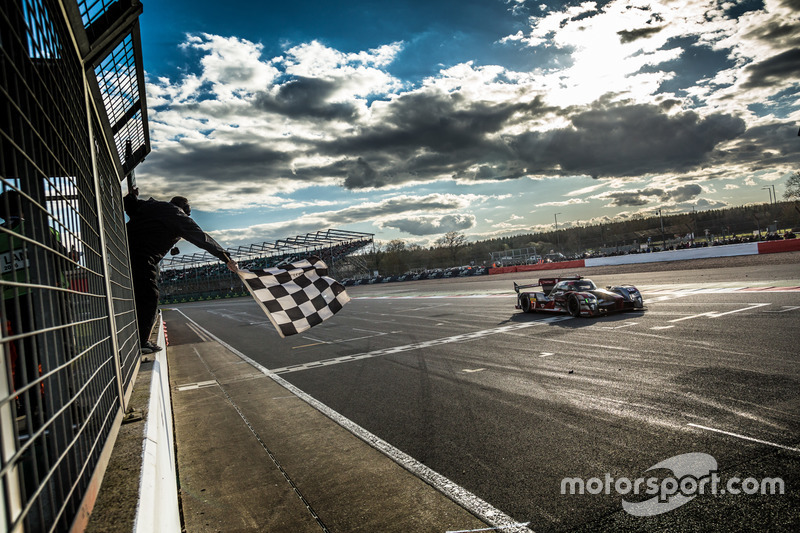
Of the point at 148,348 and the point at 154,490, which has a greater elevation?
the point at 148,348

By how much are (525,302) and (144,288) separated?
10938 mm

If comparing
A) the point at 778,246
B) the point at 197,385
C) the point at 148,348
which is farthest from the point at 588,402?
the point at 778,246

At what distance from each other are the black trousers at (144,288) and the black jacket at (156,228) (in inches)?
2.4

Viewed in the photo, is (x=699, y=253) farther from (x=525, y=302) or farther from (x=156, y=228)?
(x=156, y=228)

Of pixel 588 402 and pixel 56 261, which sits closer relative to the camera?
pixel 56 261

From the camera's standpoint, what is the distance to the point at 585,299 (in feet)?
39.1

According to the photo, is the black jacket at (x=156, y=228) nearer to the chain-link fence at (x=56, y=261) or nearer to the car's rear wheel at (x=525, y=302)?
the chain-link fence at (x=56, y=261)

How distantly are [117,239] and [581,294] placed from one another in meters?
10.6

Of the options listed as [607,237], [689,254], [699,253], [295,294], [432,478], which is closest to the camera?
[432,478]

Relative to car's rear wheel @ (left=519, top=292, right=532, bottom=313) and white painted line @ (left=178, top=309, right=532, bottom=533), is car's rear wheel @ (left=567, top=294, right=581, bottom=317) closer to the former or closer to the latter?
car's rear wheel @ (left=519, top=292, right=532, bottom=313)

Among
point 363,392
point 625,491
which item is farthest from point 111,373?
point 363,392

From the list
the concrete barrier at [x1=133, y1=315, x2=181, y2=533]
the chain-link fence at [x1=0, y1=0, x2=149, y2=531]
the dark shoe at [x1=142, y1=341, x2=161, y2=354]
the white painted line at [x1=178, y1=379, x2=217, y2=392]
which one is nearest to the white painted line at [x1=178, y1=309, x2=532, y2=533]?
the concrete barrier at [x1=133, y1=315, x2=181, y2=533]

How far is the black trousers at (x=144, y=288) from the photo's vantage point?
510 centimetres

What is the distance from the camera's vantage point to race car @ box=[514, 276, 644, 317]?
38.8 ft
